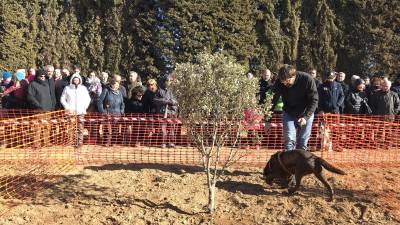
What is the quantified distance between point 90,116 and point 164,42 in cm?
685

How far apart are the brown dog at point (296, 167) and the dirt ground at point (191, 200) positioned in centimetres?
23

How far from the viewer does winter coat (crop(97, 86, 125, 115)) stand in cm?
1020

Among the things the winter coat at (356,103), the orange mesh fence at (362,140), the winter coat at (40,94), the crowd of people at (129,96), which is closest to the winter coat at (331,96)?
the crowd of people at (129,96)

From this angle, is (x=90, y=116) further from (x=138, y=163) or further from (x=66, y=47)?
(x=66, y=47)

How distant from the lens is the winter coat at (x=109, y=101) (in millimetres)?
10203

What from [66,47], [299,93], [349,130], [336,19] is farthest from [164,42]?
[299,93]

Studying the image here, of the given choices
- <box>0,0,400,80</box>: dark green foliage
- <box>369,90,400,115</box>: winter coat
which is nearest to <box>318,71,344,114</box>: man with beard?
<box>369,90,400,115</box>: winter coat

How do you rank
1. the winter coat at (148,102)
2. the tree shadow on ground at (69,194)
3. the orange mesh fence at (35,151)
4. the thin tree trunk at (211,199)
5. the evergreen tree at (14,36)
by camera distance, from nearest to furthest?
the thin tree trunk at (211,199) → the tree shadow on ground at (69,194) → the orange mesh fence at (35,151) → the winter coat at (148,102) → the evergreen tree at (14,36)

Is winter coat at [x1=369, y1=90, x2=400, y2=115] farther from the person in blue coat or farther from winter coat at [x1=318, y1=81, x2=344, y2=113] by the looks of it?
the person in blue coat

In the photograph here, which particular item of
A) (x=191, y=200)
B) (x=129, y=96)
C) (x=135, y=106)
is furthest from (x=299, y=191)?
(x=129, y=96)

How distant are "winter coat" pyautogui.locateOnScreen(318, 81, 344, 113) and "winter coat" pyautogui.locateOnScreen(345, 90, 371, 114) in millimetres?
434

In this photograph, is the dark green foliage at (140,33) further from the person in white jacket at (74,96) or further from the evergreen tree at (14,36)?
the person in white jacket at (74,96)

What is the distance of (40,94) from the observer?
32.6 ft

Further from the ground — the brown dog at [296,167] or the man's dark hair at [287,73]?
the man's dark hair at [287,73]
